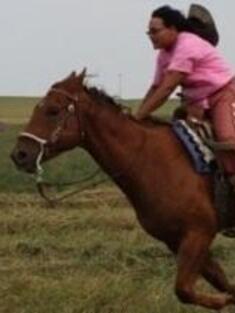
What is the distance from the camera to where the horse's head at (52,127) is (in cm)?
785

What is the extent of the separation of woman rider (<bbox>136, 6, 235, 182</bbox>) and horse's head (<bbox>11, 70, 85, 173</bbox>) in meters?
0.66

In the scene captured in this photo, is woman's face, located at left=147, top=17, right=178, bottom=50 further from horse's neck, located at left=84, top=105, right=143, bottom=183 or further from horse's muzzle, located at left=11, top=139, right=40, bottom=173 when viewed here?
horse's muzzle, located at left=11, top=139, right=40, bottom=173

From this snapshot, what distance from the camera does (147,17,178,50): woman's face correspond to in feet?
27.2

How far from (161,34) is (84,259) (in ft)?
16.4

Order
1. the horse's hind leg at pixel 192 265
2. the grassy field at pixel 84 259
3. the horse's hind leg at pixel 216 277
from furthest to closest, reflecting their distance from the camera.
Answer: the grassy field at pixel 84 259 → the horse's hind leg at pixel 216 277 → the horse's hind leg at pixel 192 265

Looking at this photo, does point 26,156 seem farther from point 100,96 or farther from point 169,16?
point 169,16

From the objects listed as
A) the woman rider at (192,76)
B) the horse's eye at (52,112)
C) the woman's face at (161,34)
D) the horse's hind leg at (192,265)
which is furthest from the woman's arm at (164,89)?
the horse's hind leg at (192,265)

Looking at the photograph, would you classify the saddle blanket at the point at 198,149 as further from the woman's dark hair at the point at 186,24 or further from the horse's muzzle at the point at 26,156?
the horse's muzzle at the point at 26,156

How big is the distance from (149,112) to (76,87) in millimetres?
704

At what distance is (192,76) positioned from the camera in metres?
8.31

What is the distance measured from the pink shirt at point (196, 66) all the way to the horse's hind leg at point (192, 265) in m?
1.16

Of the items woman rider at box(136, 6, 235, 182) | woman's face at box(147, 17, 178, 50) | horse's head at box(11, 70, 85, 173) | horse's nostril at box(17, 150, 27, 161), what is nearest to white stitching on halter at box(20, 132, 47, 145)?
horse's head at box(11, 70, 85, 173)

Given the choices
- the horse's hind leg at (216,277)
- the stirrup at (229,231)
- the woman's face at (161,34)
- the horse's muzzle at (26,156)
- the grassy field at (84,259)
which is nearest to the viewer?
the horse's muzzle at (26,156)

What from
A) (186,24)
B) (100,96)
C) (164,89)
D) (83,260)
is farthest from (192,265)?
(83,260)
